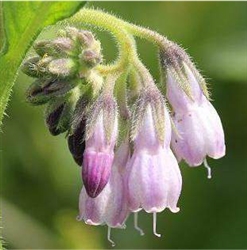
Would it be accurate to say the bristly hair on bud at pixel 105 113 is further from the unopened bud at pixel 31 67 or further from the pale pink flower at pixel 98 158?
the unopened bud at pixel 31 67

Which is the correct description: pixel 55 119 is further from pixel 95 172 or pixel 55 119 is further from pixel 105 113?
pixel 95 172

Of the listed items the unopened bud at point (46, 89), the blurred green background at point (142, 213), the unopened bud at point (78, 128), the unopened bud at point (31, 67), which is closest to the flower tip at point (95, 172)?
the unopened bud at point (78, 128)

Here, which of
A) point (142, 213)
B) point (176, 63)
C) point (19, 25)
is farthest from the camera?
point (142, 213)

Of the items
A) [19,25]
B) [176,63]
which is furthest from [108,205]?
[19,25]

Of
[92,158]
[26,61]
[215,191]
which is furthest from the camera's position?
[215,191]

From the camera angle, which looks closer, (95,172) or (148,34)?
(95,172)

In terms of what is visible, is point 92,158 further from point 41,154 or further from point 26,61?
A: point 41,154

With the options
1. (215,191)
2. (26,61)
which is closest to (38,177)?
(215,191)
